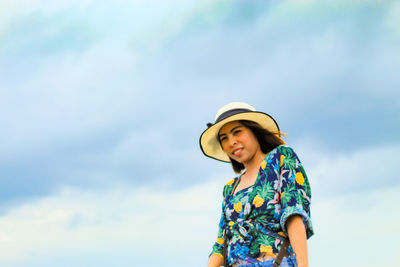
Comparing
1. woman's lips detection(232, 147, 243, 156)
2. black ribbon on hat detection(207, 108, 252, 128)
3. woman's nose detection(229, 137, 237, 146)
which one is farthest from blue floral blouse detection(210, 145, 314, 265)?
black ribbon on hat detection(207, 108, 252, 128)

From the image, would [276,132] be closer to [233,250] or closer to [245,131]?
[245,131]

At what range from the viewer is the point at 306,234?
514cm

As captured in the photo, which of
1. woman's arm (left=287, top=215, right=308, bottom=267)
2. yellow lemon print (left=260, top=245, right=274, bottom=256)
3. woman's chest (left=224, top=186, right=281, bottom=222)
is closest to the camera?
woman's arm (left=287, top=215, right=308, bottom=267)

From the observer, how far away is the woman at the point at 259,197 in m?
4.95

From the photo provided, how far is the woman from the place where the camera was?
4949 mm

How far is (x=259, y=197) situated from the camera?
5.21m

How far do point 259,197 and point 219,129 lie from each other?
119cm

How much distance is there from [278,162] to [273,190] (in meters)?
0.36

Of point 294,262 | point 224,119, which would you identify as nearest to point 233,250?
point 294,262

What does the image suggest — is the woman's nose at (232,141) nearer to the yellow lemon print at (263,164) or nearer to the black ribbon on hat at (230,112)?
the black ribbon on hat at (230,112)

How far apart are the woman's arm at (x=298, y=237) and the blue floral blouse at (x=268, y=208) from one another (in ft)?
0.23

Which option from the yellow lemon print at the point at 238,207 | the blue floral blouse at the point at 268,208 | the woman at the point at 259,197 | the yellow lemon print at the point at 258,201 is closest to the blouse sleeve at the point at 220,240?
the woman at the point at 259,197

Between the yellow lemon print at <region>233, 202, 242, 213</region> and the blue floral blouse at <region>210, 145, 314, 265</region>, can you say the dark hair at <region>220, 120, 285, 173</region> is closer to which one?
the blue floral blouse at <region>210, 145, 314, 265</region>

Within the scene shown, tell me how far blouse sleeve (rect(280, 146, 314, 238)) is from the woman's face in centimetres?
44
